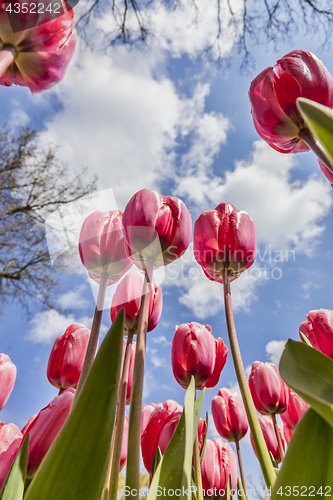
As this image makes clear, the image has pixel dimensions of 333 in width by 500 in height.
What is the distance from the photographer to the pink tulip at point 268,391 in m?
0.78

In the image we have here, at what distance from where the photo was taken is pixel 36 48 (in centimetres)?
35

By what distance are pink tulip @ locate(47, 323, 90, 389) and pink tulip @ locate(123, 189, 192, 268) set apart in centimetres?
21

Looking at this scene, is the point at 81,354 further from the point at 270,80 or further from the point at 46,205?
the point at 46,205

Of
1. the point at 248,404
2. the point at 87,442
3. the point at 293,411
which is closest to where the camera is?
the point at 87,442

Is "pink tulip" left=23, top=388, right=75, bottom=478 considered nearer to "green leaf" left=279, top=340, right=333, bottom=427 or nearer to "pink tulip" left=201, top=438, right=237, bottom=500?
"green leaf" left=279, top=340, right=333, bottom=427

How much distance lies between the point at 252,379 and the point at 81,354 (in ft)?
1.78

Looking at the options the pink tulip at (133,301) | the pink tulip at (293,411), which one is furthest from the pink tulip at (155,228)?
the pink tulip at (293,411)

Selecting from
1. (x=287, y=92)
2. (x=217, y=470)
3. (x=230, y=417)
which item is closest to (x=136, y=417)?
(x=287, y=92)

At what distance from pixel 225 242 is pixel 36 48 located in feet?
1.28

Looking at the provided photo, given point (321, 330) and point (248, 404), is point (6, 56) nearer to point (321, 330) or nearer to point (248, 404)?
point (248, 404)

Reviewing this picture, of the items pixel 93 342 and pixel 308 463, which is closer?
pixel 308 463

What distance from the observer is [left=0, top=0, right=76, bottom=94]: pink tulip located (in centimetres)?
31

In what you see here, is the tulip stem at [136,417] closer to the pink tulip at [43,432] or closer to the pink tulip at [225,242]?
the pink tulip at [43,432]

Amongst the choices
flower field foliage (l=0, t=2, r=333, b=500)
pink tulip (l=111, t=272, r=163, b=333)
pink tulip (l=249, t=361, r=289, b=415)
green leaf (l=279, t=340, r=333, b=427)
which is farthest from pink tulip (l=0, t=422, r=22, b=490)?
pink tulip (l=249, t=361, r=289, b=415)
